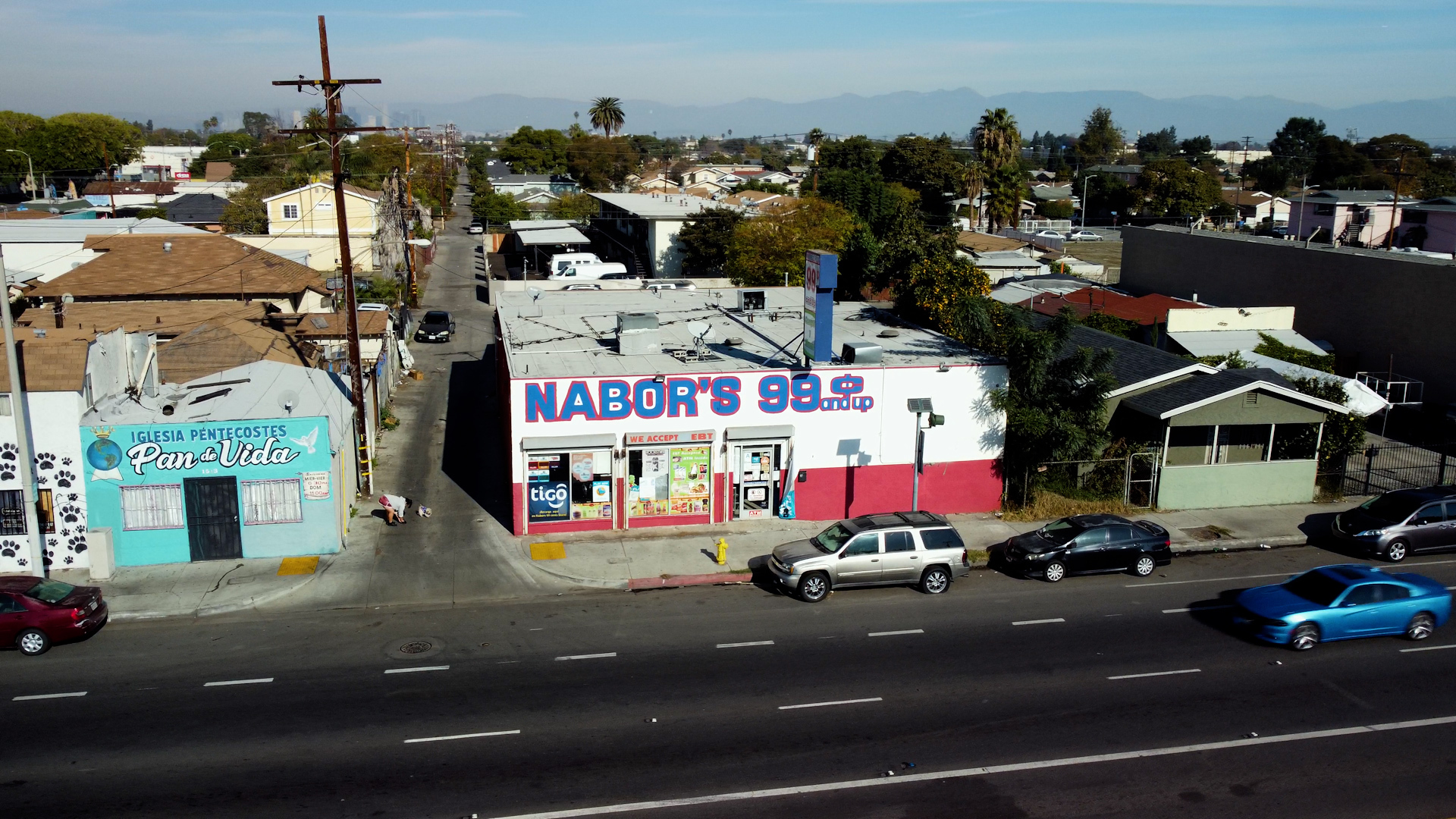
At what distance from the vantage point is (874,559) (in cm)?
2112

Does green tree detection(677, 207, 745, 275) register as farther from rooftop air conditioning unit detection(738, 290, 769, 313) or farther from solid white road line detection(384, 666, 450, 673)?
solid white road line detection(384, 666, 450, 673)

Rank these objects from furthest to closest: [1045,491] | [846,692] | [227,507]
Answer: [1045,491] < [227,507] < [846,692]

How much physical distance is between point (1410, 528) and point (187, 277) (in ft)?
145

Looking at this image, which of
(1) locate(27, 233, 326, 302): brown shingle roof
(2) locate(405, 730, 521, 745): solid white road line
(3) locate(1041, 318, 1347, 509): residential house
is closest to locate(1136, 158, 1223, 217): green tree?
(3) locate(1041, 318, 1347, 509): residential house

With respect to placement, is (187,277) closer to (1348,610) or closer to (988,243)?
(1348,610)

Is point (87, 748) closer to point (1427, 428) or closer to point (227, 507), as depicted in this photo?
point (227, 507)

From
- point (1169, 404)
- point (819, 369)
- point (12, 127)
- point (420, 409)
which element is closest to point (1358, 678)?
point (1169, 404)

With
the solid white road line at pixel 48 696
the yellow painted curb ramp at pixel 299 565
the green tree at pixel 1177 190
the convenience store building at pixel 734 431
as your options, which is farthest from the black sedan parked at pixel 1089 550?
the green tree at pixel 1177 190

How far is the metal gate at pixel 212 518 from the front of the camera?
22203 mm

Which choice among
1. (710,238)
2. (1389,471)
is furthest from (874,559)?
(710,238)

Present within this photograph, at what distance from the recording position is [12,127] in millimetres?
135750

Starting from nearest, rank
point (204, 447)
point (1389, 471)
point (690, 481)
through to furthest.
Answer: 1. point (204, 447)
2. point (690, 481)
3. point (1389, 471)

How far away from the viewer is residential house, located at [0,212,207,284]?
50.3 metres

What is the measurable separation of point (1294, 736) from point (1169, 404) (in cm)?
1363
